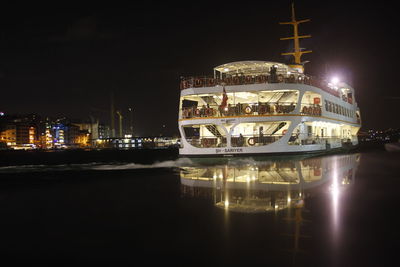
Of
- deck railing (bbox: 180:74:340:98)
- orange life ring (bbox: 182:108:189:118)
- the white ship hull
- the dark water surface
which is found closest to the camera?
the dark water surface

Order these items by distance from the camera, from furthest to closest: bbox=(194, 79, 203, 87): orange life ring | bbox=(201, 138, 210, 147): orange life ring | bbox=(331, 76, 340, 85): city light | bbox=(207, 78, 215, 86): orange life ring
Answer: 1. bbox=(331, 76, 340, 85): city light
2. bbox=(194, 79, 203, 87): orange life ring
3. bbox=(207, 78, 215, 86): orange life ring
4. bbox=(201, 138, 210, 147): orange life ring

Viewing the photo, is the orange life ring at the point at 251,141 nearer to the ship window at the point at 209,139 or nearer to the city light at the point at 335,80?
the ship window at the point at 209,139

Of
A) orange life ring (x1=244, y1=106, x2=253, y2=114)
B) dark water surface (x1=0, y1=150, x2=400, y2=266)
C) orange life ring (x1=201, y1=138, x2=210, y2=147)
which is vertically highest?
orange life ring (x1=244, y1=106, x2=253, y2=114)

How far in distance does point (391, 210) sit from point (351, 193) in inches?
85.3

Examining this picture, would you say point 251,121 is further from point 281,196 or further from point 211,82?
point 281,196

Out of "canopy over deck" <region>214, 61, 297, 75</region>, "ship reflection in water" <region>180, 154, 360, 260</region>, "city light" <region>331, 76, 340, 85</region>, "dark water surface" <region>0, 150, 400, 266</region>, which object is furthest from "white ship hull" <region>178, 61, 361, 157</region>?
"dark water surface" <region>0, 150, 400, 266</region>

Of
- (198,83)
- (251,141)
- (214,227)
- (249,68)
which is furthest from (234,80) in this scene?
(214,227)

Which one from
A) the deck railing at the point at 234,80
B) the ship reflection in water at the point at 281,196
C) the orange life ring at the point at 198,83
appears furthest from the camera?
the orange life ring at the point at 198,83

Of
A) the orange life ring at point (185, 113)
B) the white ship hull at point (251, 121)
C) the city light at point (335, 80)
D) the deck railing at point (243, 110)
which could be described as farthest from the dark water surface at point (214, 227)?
the city light at point (335, 80)

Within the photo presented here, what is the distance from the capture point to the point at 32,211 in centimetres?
870

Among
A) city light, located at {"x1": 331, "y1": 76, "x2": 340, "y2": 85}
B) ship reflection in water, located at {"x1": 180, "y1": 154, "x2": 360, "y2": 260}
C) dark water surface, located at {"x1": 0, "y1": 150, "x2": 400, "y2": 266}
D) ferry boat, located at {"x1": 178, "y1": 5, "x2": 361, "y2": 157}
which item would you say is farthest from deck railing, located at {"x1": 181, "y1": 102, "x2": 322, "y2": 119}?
city light, located at {"x1": 331, "y1": 76, "x2": 340, "y2": 85}

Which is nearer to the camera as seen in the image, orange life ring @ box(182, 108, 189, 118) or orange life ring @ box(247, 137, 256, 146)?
orange life ring @ box(247, 137, 256, 146)

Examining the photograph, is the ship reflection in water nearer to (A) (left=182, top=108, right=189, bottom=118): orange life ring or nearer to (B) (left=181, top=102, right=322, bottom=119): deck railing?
(B) (left=181, top=102, right=322, bottom=119): deck railing

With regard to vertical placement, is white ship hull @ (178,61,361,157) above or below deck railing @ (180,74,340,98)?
below
